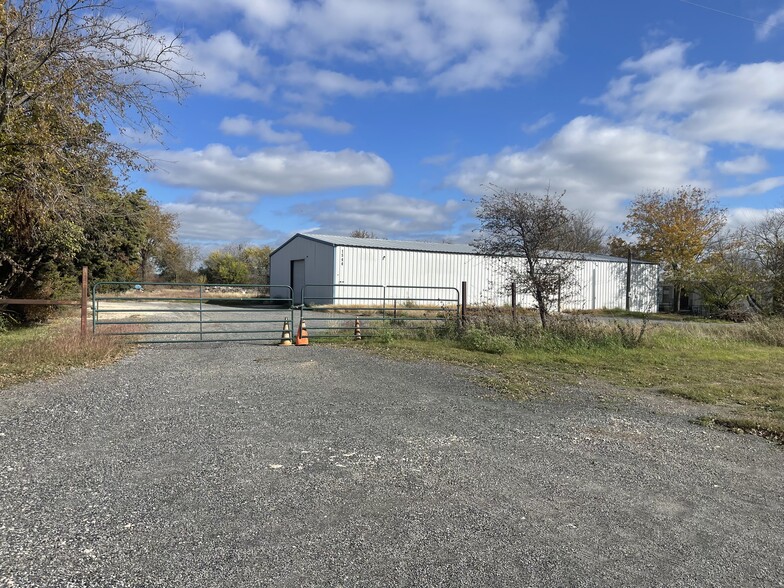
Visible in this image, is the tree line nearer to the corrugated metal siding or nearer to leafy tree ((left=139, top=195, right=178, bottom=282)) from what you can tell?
the corrugated metal siding

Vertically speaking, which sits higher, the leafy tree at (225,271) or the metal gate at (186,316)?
the leafy tree at (225,271)

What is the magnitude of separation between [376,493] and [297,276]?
106 feet

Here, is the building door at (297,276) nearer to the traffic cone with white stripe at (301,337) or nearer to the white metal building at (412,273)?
the white metal building at (412,273)

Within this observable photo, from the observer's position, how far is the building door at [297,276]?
34.2m

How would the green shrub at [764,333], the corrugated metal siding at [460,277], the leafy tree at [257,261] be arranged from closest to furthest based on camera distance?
1. the green shrub at [764,333]
2. the corrugated metal siding at [460,277]
3. the leafy tree at [257,261]

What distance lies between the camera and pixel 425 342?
13.5 metres

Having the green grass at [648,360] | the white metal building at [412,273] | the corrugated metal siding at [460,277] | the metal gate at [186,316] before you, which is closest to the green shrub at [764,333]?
the green grass at [648,360]

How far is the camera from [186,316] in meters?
23.0

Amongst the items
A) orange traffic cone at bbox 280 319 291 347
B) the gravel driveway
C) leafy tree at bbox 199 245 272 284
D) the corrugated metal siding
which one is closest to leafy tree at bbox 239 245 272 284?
leafy tree at bbox 199 245 272 284

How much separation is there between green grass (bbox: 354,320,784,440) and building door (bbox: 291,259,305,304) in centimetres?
2111

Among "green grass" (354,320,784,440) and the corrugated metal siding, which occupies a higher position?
the corrugated metal siding

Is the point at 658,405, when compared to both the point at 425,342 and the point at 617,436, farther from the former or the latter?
the point at 425,342

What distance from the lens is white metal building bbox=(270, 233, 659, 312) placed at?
2961 cm

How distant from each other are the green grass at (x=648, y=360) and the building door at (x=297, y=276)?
21.1 metres
